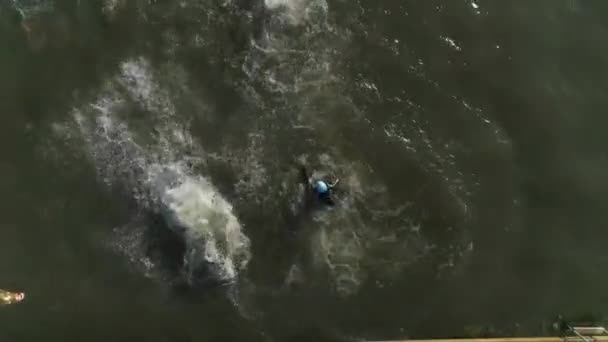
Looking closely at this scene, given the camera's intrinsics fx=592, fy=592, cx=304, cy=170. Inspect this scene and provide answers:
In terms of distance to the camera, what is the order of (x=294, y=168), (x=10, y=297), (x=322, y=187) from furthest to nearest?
1. (x=294, y=168)
2. (x=322, y=187)
3. (x=10, y=297)

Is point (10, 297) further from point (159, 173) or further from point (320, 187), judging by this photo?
point (320, 187)

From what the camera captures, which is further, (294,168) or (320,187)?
(294,168)

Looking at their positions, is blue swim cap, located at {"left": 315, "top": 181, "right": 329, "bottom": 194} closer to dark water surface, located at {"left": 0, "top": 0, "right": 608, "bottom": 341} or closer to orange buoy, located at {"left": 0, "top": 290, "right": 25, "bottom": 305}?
dark water surface, located at {"left": 0, "top": 0, "right": 608, "bottom": 341}

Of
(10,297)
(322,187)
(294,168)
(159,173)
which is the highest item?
(294,168)

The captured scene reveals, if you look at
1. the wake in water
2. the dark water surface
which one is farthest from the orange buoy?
the wake in water

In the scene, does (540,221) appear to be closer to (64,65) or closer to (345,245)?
(345,245)

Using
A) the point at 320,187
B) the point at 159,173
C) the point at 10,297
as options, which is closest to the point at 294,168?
the point at 320,187
